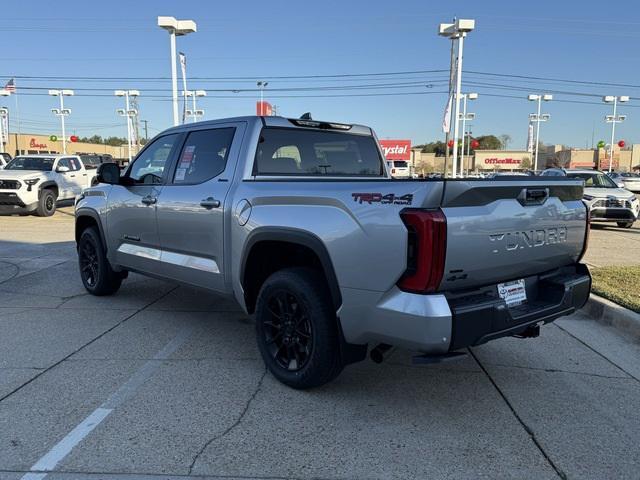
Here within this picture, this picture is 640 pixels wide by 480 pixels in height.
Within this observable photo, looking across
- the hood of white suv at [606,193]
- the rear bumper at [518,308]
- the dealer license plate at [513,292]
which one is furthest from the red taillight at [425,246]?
the hood of white suv at [606,193]

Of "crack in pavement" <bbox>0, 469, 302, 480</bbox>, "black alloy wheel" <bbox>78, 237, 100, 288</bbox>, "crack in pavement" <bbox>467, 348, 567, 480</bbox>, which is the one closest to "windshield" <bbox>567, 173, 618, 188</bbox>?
"crack in pavement" <bbox>467, 348, 567, 480</bbox>

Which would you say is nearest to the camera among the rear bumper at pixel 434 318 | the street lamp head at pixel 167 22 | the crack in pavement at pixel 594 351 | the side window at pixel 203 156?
the rear bumper at pixel 434 318

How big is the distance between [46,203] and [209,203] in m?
13.5

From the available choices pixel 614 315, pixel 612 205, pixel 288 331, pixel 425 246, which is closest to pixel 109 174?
pixel 288 331

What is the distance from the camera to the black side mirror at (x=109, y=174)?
539cm

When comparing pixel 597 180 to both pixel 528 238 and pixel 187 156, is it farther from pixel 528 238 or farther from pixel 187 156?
pixel 187 156

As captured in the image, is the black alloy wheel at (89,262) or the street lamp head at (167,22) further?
the street lamp head at (167,22)

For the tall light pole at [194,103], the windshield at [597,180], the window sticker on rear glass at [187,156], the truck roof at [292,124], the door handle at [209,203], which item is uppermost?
the tall light pole at [194,103]

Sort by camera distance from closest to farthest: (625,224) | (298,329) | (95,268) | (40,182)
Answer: (298,329)
(95,268)
(625,224)
(40,182)

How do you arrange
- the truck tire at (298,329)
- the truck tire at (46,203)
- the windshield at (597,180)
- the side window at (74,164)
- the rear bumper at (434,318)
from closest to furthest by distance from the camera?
1. the rear bumper at (434,318)
2. the truck tire at (298,329)
3. the windshield at (597,180)
4. the truck tire at (46,203)
5. the side window at (74,164)

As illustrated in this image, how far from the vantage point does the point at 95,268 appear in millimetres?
6418

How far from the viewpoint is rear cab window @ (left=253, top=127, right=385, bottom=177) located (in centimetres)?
442

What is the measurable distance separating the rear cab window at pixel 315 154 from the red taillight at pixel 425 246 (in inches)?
71.1

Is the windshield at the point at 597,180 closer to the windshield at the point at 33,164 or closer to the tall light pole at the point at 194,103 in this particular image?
the windshield at the point at 33,164
